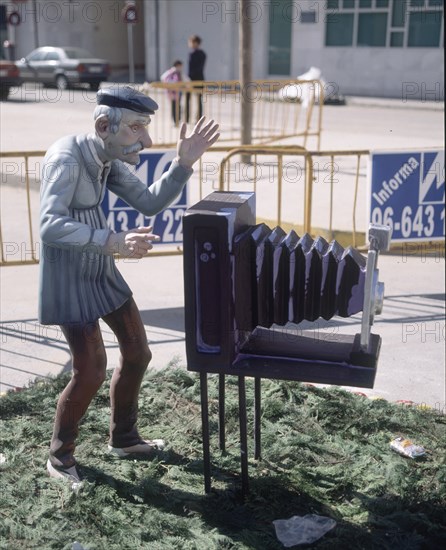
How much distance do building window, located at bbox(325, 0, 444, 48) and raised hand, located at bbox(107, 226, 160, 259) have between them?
2474 centimetres

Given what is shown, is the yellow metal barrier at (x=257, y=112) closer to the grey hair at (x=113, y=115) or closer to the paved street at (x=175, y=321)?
the paved street at (x=175, y=321)

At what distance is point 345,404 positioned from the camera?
16.0ft

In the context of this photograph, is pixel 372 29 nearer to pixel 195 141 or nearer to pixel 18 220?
pixel 18 220

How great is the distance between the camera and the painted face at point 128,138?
11.6 ft

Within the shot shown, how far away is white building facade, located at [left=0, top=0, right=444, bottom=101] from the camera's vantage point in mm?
27047

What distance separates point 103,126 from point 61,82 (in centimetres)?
2857

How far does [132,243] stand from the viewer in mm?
3342

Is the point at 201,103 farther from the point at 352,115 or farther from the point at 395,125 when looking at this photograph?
the point at 352,115

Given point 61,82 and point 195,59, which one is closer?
point 195,59

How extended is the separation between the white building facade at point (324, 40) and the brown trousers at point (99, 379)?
74.0ft

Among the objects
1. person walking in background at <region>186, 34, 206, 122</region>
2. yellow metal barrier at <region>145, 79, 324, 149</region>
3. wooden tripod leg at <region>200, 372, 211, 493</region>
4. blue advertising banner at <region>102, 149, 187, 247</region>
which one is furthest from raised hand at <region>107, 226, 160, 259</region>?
person walking in background at <region>186, 34, 206, 122</region>

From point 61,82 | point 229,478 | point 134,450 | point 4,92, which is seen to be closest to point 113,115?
point 134,450

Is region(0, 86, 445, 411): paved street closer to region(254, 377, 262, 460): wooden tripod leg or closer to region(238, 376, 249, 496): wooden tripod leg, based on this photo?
region(238, 376, 249, 496): wooden tripod leg

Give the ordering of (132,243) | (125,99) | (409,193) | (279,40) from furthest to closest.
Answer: (279,40) < (409,193) < (125,99) < (132,243)
